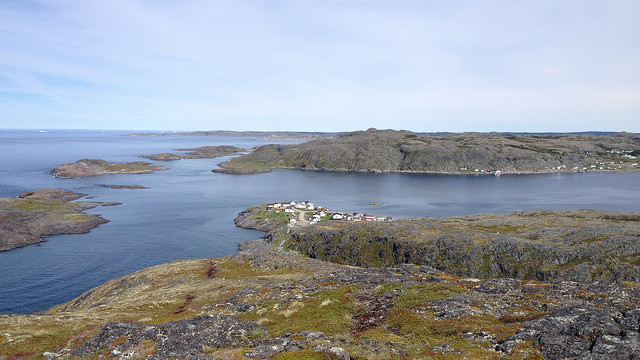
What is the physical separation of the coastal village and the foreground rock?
77.8 metres

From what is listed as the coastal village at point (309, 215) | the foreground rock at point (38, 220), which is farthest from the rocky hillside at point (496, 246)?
the foreground rock at point (38, 220)

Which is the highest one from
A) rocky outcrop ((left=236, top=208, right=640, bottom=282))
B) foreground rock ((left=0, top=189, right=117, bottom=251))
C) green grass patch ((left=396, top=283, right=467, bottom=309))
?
green grass patch ((left=396, top=283, right=467, bottom=309))

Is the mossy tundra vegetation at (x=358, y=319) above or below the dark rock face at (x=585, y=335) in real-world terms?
below

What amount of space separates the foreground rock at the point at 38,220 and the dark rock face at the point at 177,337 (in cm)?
12577

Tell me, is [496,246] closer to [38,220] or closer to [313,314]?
[313,314]

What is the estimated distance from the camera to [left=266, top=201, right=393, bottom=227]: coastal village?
462 feet

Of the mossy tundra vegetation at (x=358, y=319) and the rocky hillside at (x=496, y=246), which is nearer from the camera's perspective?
the mossy tundra vegetation at (x=358, y=319)

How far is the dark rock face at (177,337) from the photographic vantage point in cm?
2469

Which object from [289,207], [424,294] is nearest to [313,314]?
[424,294]

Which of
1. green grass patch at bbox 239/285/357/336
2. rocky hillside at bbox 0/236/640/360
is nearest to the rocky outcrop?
rocky hillside at bbox 0/236/640/360

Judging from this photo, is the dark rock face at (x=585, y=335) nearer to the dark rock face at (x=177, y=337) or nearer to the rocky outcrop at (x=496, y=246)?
the dark rock face at (x=177, y=337)

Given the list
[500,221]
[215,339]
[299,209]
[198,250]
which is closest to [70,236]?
[198,250]

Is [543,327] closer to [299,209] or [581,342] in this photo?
[581,342]

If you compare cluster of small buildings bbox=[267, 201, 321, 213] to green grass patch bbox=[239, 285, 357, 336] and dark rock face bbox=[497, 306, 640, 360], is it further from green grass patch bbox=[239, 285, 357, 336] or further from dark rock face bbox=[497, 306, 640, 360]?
dark rock face bbox=[497, 306, 640, 360]
